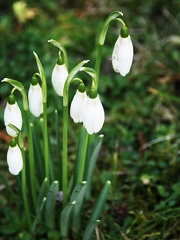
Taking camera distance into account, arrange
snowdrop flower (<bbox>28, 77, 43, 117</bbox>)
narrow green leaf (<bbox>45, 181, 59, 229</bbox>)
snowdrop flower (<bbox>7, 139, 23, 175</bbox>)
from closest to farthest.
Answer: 1. snowdrop flower (<bbox>7, 139, 23, 175</bbox>)
2. snowdrop flower (<bbox>28, 77, 43, 117</bbox>)
3. narrow green leaf (<bbox>45, 181, 59, 229</bbox>)

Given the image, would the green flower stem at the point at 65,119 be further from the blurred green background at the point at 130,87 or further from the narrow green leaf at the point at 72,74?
the blurred green background at the point at 130,87

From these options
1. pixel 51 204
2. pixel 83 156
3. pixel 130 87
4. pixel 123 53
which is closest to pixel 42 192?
pixel 51 204

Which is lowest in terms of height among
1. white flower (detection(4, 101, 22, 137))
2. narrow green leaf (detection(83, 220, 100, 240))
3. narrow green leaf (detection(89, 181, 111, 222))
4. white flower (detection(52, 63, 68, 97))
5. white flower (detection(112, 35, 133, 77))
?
narrow green leaf (detection(83, 220, 100, 240))

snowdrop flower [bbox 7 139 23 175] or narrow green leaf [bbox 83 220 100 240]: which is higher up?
snowdrop flower [bbox 7 139 23 175]

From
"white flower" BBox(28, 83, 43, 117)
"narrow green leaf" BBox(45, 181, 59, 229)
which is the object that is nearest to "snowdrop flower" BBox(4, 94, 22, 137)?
"white flower" BBox(28, 83, 43, 117)

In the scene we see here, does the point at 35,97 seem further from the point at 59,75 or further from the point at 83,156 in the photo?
the point at 83,156

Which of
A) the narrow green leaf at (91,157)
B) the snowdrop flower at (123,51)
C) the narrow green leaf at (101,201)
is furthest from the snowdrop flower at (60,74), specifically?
the narrow green leaf at (101,201)

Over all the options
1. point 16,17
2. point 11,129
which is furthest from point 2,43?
point 11,129

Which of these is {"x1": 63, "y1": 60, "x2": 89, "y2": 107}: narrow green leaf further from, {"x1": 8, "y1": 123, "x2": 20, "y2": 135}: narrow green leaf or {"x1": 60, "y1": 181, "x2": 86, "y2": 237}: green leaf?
{"x1": 60, "y1": 181, "x2": 86, "y2": 237}: green leaf
